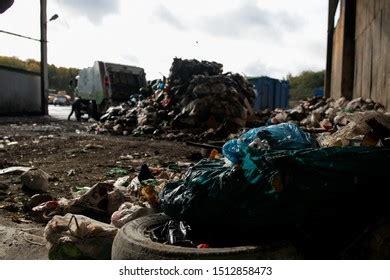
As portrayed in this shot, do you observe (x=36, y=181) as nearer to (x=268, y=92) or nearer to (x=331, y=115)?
(x=331, y=115)

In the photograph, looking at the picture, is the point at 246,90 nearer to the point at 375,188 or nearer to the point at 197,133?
the point at 197,133

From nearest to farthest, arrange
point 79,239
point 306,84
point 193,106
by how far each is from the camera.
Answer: point 79,239
point 193,106
point 306,84

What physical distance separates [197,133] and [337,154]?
867 centimetres

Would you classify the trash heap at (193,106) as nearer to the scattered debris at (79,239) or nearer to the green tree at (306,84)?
the scattered debris at (79,239)

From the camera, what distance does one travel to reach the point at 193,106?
1123cm

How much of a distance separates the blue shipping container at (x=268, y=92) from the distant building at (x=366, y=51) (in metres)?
9.94

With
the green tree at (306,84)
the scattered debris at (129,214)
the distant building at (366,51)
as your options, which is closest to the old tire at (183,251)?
the scattered debris at (129,214)

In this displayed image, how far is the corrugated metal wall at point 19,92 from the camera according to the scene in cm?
1994

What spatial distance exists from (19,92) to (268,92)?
1153cm

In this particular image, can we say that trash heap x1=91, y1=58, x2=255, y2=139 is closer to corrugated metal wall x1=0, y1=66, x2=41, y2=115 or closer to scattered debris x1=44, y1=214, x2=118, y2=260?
scattered debris x1=44, y1=214, x2=118, y2=260

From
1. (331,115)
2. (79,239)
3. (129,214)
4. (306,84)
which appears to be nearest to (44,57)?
(331,115)

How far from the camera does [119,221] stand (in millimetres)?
2943

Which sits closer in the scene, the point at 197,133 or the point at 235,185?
the point at 235,185

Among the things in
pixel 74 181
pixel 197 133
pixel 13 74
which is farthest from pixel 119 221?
pixel 13 74
